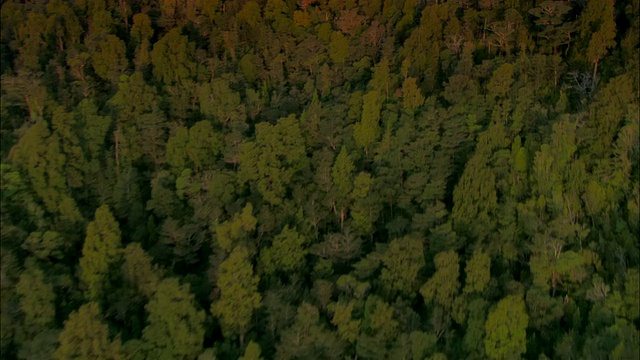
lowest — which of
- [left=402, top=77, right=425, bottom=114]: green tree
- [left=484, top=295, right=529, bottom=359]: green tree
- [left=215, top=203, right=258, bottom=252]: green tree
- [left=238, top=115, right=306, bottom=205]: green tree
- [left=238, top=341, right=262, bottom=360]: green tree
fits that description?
[left=238, top=341, right=262, bottom=360]: green tree

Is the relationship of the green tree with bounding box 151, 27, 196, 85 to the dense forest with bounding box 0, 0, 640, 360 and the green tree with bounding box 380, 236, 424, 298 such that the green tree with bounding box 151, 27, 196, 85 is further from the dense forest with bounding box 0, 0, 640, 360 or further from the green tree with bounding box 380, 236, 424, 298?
the green tree with bounding box 380, 236, 424, 298

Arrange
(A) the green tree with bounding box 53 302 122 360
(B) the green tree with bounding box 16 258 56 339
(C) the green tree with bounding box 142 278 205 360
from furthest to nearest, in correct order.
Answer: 1. (B) the green tree with bounding box 16 258 56 339
2. (C) the green tree with bounding box 142 278 205 360
3. (A) the green tree with bounding box 53 302 122 360

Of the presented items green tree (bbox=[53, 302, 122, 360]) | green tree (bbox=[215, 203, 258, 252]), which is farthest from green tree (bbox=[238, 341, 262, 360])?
green tree (bbox=[215, 203, 258, 252])

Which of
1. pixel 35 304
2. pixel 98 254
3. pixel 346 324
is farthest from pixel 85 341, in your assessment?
pixel 346 324

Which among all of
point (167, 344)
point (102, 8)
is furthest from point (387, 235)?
point (102, 8)

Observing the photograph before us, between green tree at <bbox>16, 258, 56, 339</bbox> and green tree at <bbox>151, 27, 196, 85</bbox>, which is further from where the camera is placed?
green tree at <bbox>151, 27, 196, 85</bbox>

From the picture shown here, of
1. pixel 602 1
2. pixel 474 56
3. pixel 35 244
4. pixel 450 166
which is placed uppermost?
pixel 602 1

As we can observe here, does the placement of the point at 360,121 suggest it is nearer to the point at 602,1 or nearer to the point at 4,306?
the point at 602,1
